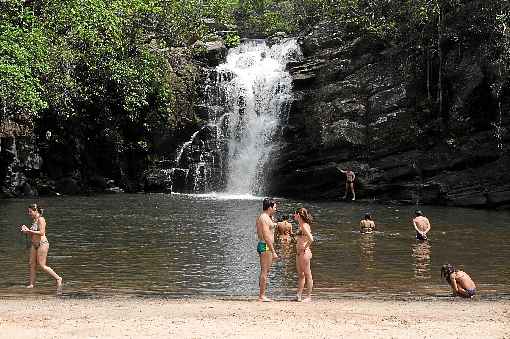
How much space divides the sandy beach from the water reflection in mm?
2816

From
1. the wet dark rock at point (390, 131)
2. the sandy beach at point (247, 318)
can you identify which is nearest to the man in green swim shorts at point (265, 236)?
the sandy beach at point (247, 318)

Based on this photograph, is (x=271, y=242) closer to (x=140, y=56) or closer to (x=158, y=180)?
(x=158, y=180)

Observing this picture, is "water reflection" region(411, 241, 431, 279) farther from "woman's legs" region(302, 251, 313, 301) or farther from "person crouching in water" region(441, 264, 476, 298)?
"woman's legs" region(302, 251, 313, 301)

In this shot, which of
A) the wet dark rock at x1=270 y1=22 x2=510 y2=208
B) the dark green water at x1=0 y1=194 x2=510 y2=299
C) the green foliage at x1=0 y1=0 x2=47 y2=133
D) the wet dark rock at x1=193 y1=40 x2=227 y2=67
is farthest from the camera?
the wet dark rock at x1=193 y1=40 x2=227 y2=67

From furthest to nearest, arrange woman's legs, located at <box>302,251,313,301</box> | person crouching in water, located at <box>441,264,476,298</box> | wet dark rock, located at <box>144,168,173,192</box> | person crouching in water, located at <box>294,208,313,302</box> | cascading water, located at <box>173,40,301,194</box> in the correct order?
wet dark rock, located at <box>144,168,173,192</box>
cascading water, located at <box>173,40,301,194</box>
person crouching in water, located at <box>441,264,476,298</box>
woman's legs, located at <box>302,251,313,301</box>
person crouching in water, located at <box>294,208,313,302</box>

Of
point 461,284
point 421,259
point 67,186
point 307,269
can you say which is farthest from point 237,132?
point 307,269

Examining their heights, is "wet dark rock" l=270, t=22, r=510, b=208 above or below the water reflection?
above

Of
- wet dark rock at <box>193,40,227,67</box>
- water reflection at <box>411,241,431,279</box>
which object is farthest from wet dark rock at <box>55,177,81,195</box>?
water reflection at <box>411,241,431,279</box>

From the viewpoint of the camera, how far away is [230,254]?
56.7 feet

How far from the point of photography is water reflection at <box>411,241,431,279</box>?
14914mm

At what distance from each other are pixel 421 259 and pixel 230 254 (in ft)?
15.8

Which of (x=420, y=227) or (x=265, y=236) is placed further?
(x=420, y=227)

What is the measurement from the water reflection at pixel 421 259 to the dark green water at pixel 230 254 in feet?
0.08

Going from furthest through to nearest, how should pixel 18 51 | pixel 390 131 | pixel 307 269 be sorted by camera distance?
pixel 390 131 < pixel 18 51 < pixel 307 269
